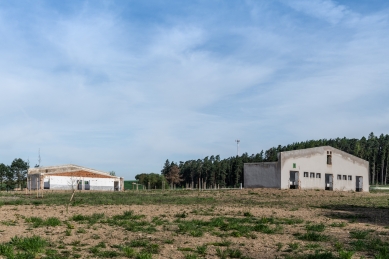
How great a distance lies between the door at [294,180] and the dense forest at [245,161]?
59.2 metres

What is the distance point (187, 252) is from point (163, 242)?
1.50 meters

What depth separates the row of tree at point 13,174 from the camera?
89.8 m

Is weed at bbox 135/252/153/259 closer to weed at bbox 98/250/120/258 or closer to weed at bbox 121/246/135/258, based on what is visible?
weed at bbox 121/246/135/258

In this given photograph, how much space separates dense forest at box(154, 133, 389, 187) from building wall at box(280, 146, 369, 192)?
53.4 m

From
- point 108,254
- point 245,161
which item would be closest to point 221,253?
point 108,254

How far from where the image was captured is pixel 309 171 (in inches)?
2286

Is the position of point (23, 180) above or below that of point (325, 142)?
below

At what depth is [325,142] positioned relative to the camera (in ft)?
466

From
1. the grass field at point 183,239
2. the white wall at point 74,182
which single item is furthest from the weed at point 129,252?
the white wall at point 74,182

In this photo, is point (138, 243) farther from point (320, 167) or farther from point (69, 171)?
point (69, 171)

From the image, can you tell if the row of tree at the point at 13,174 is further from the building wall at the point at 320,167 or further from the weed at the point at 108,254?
the weed at the point at 108,254

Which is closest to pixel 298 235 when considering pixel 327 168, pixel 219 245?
pixel 219 245

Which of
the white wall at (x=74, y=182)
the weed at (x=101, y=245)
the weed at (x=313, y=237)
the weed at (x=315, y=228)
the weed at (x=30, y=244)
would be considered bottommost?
the white wall at (x=74, y=182)

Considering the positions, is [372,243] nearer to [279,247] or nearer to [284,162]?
[279,247]
